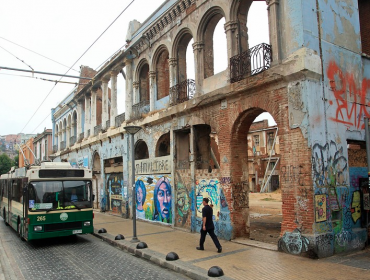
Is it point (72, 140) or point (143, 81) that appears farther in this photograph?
point (72, 140)

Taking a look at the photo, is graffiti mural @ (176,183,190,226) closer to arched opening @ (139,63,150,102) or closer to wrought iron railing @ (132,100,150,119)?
wrought iron railing @ (132,100,150,119)

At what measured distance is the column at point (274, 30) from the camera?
938 centimetres

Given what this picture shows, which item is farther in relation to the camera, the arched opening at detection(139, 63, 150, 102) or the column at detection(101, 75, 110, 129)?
the column at detection(101, 75, 110, 129)

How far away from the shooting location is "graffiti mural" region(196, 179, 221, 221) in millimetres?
11195

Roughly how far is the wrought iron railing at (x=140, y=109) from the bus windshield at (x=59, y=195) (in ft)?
20.7

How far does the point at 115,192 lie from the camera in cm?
1972

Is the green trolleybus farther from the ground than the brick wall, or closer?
closer

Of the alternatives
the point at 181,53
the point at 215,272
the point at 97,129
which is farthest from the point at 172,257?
the point at 97,129

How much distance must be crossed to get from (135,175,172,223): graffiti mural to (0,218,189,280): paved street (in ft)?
10.8

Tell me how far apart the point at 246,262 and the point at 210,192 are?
12.9 feet

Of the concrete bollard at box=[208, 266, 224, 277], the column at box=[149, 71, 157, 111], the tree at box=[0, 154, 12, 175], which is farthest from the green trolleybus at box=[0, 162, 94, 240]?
the tree at box=[0, 154, 12, 175]

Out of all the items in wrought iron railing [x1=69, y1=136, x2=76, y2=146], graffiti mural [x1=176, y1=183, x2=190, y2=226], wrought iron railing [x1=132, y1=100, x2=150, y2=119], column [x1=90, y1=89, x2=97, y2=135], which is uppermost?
column [x1=90, y1=89, x2=97, y2=135]

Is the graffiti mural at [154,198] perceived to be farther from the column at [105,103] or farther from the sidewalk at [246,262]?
the column at [105,103]

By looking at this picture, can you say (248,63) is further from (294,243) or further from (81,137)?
(81,137)
